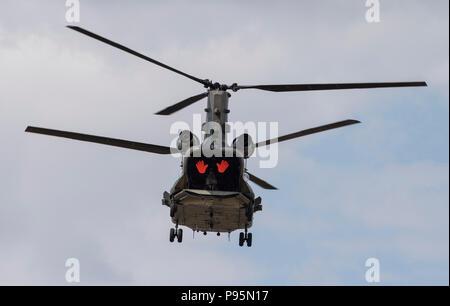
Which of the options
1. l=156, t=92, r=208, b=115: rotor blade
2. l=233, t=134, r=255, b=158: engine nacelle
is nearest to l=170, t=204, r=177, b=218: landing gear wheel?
l=233, t=134, r=255, b=158: engine nacelle

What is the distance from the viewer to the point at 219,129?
73188 mm

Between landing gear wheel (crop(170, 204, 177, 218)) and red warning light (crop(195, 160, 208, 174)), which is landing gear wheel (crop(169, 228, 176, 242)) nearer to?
landing gear wheel (crop(170, 204, 177, 218))

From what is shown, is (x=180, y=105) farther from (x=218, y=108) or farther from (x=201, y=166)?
(x=201, y=166)

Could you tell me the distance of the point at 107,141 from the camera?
7169 centimetres

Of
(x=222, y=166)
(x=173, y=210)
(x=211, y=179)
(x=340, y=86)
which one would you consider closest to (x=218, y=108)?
(x=222, y=166)

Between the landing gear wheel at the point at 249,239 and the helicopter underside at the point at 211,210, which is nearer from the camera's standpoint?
the helicopter underside at the point at 211,210

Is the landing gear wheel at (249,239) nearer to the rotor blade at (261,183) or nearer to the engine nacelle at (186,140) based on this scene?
the rotor blade at (261,183)

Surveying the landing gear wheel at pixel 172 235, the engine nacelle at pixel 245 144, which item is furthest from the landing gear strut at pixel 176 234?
the engine nacelle at pixel 245 144

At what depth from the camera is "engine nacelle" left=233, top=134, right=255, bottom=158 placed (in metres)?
73.0

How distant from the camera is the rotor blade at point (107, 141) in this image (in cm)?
7081

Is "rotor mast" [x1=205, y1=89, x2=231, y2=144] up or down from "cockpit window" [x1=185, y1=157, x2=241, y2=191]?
up
